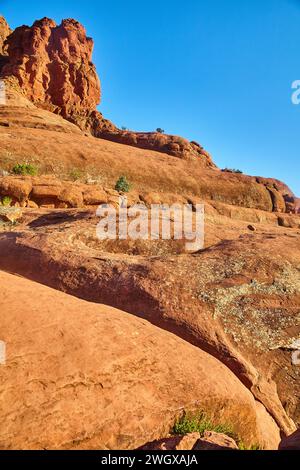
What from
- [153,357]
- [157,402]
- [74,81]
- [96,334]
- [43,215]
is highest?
[74,81]

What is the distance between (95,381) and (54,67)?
68641 millimetres

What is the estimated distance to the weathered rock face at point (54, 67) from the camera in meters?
56.0

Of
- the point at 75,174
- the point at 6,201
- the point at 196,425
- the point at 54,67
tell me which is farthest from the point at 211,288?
the point at 54,67

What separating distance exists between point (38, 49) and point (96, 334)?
6856cm

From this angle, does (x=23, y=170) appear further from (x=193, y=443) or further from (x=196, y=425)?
(x=193, y=443)

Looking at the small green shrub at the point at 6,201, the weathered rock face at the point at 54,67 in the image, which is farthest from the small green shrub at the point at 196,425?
the weathered rock face at the point at 54,67

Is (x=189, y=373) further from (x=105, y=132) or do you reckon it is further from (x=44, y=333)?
(x=105, y=132)

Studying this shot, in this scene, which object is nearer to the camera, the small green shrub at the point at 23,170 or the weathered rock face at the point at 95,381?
the weathered rock face at the point at 95,381

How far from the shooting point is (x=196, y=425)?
429cm

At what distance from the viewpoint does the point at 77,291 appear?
8.89 m

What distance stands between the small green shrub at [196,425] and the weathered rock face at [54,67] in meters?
60.5

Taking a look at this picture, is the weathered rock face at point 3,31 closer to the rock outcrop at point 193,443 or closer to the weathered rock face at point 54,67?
the weathered rock face at point 54,67

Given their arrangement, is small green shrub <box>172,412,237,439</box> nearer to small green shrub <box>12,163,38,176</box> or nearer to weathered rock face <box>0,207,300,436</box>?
weathered rock face <box>0,207,300,436</box>

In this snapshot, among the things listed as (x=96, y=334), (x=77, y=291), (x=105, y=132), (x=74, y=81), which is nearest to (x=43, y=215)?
(x=77, y=291)
